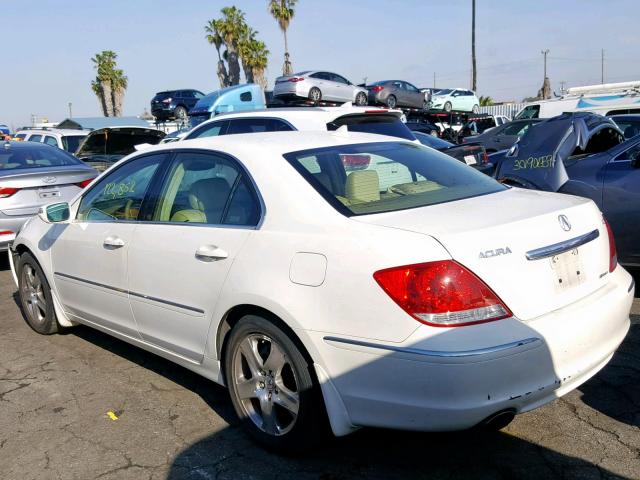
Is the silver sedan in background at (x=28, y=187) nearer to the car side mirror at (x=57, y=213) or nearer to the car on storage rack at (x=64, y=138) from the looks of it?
the car side mirror at (x=57, y=213)

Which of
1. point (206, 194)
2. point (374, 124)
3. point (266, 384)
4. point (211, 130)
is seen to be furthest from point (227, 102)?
point (266, 384)

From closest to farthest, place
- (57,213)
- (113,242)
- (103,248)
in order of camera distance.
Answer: (113,242) < (103,248) < (57,213)

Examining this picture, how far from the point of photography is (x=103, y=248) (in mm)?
4191

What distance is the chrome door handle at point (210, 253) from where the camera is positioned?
3.33m

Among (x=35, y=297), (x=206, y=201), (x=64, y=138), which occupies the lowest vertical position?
(x=35, y=297)

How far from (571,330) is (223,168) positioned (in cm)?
200

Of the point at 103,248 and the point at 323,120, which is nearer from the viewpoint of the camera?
the point at 103,248

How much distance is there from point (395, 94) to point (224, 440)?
22609 millimetres

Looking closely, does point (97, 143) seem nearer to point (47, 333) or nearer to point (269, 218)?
point (47, 333)

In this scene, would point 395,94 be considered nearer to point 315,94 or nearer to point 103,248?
point 315,94

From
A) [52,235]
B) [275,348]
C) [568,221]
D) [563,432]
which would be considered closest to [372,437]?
[275,348]

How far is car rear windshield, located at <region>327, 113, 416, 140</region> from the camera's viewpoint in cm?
694

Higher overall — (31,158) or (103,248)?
(31,158)

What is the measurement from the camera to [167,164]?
4.02 metres
